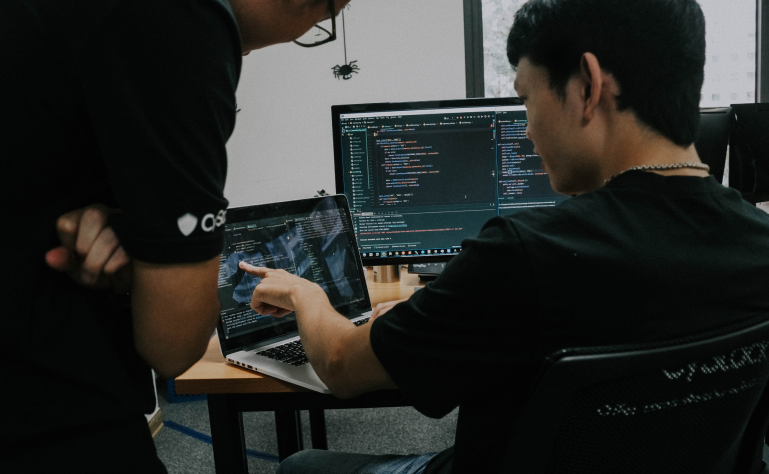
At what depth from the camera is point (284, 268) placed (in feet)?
3.94

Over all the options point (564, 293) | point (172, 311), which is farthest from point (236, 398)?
point (564, 293)

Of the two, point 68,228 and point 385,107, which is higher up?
point 385,107

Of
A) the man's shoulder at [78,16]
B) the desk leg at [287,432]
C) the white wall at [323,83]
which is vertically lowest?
the desk leg at [287,432]

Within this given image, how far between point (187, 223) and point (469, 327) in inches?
12.0

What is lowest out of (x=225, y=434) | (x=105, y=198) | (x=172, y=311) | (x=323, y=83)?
(x=225, y=434)

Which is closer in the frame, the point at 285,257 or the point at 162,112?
the point at 162,112

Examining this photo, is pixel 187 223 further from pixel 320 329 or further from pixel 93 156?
pixel 320 329

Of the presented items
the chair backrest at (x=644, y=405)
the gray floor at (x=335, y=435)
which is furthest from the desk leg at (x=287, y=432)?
the chair backrest at (x=644, y=405)

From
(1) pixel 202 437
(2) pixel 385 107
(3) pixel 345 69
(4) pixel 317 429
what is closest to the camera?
(2) pixel 385 107

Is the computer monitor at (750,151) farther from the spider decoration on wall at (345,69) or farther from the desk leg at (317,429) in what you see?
the spider decoration on wall at (345,69)

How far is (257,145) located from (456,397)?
262 cm

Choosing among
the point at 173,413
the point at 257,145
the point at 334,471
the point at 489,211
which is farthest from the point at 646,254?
the point at 257,145

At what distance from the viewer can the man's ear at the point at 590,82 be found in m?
0.70

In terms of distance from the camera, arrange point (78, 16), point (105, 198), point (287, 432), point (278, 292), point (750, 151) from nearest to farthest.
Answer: point (78, 16) → point (105, 198) → point (278, 292) → point (287, 432) → point (750, 151)
